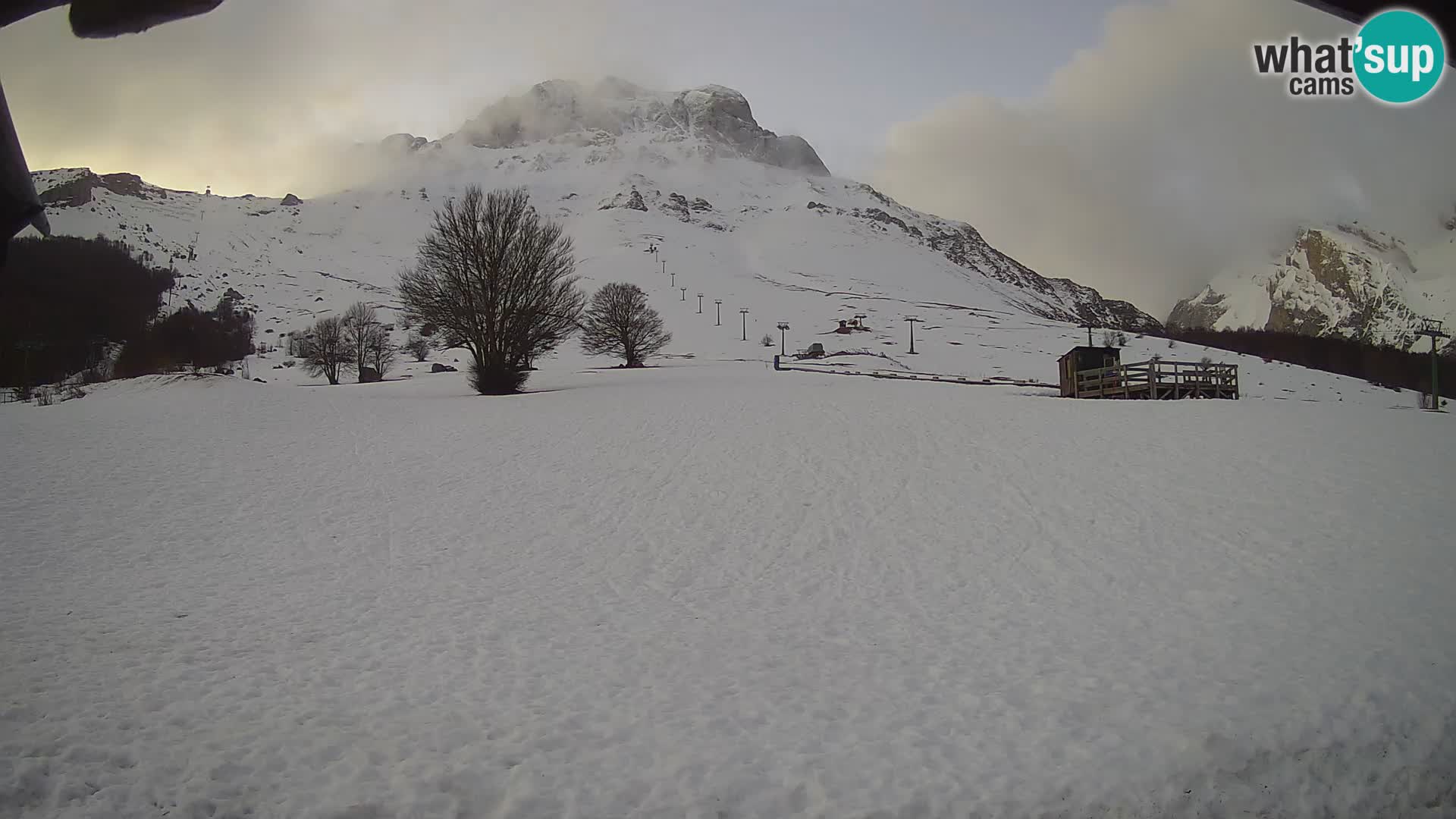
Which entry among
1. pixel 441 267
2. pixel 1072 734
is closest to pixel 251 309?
pixel 441 267

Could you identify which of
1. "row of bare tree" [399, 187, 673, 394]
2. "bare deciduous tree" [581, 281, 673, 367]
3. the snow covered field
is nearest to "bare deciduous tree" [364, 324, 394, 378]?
"bare deciduous tree" [581, 281, 673, 367]

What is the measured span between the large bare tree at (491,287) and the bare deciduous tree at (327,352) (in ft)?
99.6

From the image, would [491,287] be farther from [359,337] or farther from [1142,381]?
[359,337]

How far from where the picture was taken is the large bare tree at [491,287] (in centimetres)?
3550

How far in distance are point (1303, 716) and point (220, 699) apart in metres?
11.0

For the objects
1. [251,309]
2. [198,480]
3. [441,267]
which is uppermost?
[251,309]

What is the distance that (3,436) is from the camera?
69.2 feet

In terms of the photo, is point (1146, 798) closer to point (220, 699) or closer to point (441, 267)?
point (220, 699)

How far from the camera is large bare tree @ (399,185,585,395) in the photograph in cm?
3550

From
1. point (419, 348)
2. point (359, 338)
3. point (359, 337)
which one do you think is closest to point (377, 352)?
point (359, 337)

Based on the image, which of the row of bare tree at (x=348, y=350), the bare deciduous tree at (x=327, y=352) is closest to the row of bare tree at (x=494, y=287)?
the bare deciduous tree at (x=327, y=352)

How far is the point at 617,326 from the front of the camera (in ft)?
198

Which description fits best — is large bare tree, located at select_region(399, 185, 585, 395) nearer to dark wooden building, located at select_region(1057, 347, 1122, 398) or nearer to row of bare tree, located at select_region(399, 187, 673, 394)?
row of bare tree, located at select_region(399, 187, 673, 394)

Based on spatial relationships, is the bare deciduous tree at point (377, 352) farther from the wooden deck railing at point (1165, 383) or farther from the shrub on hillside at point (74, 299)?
the shrub on hillside at point (74, 299)
